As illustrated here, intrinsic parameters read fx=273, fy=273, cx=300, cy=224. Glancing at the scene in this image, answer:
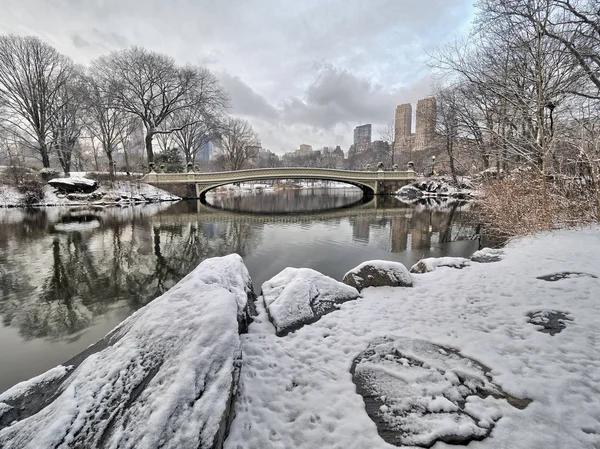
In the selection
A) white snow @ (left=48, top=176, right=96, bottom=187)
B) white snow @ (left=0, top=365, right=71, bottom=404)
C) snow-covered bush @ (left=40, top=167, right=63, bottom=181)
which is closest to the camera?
white snow @ (left=0, top=365, right=71, bottom=404)

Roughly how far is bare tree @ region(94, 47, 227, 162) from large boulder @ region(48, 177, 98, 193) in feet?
21.0

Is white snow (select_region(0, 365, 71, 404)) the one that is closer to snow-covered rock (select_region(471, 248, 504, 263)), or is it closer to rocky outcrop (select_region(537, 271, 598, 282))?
rocky outcrop (select_region(537, 271, 598, 282))

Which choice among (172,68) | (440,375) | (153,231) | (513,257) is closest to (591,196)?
(513,257)

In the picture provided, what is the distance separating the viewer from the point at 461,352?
2.53 metres

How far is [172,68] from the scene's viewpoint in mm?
26203

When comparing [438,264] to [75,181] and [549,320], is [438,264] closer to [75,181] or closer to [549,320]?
[549,320]

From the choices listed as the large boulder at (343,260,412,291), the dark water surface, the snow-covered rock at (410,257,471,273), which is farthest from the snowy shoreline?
the dark water surface

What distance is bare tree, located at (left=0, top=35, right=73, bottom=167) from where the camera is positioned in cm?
2316

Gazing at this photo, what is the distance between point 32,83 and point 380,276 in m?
34.3

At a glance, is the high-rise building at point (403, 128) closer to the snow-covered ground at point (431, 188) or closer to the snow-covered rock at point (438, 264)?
the snow-covered ground at point (431, 188)

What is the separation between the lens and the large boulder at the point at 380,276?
439 centimetres

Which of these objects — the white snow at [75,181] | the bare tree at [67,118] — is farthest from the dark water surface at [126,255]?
the bare tree at [67,118]

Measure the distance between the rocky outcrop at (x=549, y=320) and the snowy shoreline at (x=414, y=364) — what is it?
0.02m

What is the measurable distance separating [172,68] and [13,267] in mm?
25617
